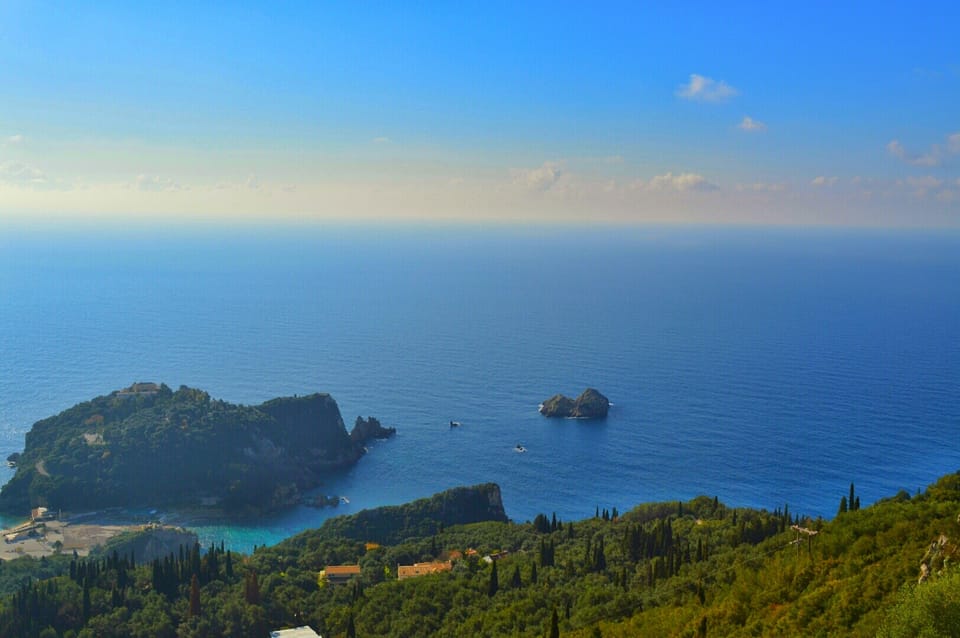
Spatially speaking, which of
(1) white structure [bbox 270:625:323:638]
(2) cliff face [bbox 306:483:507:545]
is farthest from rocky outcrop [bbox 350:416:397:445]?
(1) white structure [bbox 270:625:323:638]

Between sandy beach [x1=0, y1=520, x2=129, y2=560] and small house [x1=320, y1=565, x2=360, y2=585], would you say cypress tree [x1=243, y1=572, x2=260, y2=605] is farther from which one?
sandy beach [x1=0, y1=520, x2=129, y2=560]

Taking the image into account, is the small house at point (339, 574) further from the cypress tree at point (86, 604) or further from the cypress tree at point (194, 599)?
the cypress tree at point (86, 604)

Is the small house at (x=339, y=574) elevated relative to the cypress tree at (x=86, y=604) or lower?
lower

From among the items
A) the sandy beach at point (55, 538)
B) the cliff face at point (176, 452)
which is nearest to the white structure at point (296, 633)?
the sandy beach at point (55, 538)

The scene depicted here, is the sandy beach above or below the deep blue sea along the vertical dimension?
below

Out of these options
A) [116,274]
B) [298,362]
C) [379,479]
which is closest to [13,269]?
[116,274]

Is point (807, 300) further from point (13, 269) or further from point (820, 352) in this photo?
point (13, 269)
